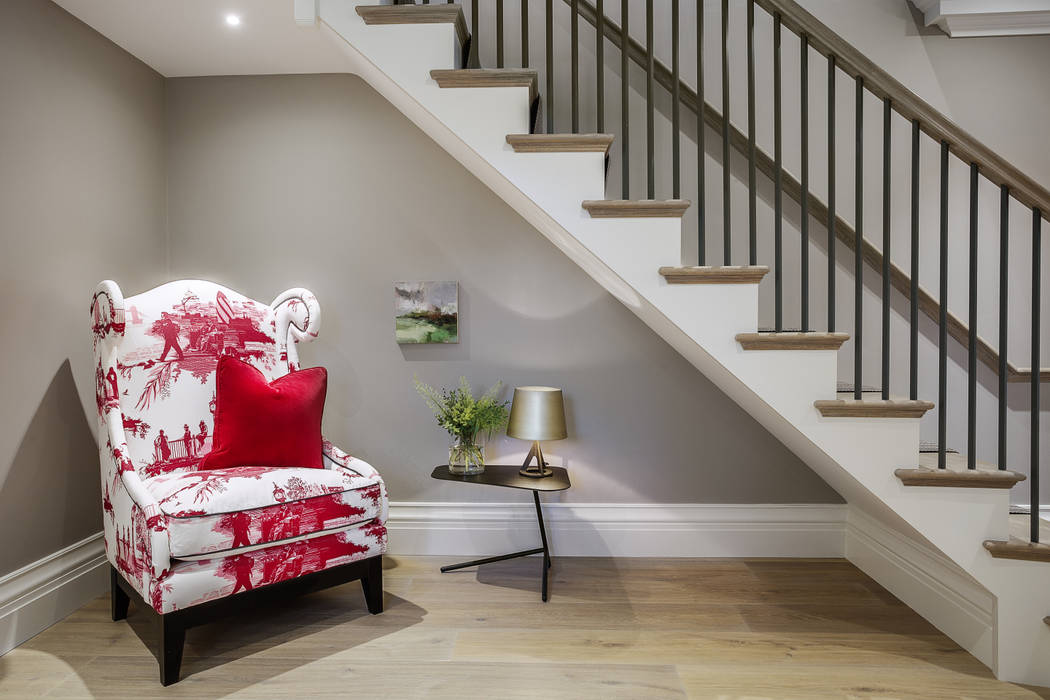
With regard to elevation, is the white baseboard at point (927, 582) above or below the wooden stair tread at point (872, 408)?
below

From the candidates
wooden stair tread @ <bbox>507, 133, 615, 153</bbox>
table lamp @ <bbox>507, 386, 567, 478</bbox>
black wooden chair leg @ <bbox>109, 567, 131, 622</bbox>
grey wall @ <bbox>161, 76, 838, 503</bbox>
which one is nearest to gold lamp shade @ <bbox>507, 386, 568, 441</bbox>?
table lamp @ <bbox>507, 386, 567, 478</bbox>

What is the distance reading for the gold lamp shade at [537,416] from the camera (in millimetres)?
2490

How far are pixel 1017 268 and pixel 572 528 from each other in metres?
2.32

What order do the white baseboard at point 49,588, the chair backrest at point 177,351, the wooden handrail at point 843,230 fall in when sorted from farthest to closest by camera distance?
the wooden handrail at point 843,230 < the chair backrest at point 177,351 < the white baseboard at point 49,588

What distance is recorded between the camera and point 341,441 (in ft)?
9.48

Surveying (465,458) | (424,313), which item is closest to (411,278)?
(424,313)

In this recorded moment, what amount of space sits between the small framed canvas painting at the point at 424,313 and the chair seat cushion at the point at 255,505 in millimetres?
828

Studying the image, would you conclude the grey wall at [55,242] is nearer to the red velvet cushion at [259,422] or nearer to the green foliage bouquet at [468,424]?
the red velvet cushion at [259,422]

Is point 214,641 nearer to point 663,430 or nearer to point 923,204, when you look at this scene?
point 663,430

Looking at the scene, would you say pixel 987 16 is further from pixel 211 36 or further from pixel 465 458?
pixel 211 36

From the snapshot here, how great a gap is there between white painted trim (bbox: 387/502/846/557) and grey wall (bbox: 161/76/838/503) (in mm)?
65

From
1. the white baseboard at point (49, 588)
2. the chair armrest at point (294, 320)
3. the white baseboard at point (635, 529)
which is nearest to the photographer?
the white baseboard at point (49, 588)

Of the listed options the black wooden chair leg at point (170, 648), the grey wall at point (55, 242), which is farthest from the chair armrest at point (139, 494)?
the grey wall at point (55, 242)

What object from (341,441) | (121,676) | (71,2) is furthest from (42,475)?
(71,2)
